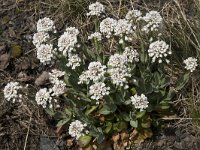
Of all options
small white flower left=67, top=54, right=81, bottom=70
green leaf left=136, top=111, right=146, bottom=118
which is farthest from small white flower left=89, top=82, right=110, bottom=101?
green leaf left=136, top=111, right=146, bottom=118

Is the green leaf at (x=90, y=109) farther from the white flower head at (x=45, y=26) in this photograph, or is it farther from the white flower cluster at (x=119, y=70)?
the white flower head at (x=45, y=26)

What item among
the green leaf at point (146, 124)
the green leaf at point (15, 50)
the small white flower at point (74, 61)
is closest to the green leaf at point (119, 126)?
the green leaf at point (146, 124)

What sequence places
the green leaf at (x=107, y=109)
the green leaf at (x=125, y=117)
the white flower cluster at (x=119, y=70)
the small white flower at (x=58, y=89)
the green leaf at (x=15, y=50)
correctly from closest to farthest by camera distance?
the white flower cluster at (x=119, y=70)
the small white flower at (x=58, y=89)
the green leaf at (x=107, y=109)
the green leaf at (x=125, y=117)
the green leaf at (x=15, y=50)

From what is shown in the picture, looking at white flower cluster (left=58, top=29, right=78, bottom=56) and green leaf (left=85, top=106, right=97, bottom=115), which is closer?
white flower cluster (left=58, top=29, right=78, bottom=56)

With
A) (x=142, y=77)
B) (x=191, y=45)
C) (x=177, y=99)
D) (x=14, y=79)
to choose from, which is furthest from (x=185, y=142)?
(x=14, y=79)

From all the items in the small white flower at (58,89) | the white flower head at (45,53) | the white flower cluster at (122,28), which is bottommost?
the small white flower at (58,89)

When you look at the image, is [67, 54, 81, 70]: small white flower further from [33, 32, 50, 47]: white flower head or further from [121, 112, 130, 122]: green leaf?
[121, 112, 130, 122]: green leaf

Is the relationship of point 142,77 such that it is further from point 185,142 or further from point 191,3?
point 191,3

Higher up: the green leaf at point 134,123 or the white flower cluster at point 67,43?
the white flower cluster at point 67,43

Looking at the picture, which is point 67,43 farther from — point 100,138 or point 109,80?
point 100,138
